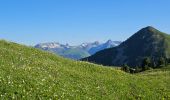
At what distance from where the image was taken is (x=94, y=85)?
32.0 meters

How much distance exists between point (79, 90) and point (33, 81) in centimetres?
398

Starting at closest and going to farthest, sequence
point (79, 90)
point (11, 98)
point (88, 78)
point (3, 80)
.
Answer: point (11, 98)
point (3, 80)
point (79, 90)
point (88, 78)

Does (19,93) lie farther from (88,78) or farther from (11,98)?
(88,78)

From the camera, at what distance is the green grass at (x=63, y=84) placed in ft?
78.7

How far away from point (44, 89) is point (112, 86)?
9.97 metres

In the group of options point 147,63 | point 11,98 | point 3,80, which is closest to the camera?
point 11,98

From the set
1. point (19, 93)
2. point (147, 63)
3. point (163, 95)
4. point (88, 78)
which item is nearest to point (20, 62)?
point (88, 78)

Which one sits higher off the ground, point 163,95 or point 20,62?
point 20,62

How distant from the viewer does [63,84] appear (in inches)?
1119

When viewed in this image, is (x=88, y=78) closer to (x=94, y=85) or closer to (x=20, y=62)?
(x=94, y=85)

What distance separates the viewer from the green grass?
23984 mm

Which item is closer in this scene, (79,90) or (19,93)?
(19,93)

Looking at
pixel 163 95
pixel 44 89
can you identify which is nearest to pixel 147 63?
pixel 163 95

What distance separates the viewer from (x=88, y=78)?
3438cm
